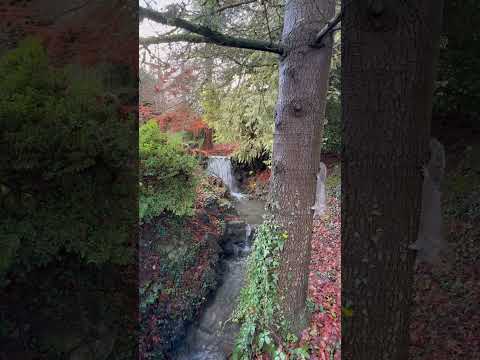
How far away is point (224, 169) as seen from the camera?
20.9 feet

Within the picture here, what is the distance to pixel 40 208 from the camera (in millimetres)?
1548

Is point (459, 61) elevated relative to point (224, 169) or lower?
elevated

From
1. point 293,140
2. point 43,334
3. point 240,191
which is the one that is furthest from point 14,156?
point 240,191

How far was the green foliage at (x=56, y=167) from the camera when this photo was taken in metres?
1.48

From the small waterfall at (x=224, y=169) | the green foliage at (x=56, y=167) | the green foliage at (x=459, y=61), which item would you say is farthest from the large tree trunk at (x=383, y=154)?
the small waterfall at (x=224, y=169)

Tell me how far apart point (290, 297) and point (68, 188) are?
151 cm

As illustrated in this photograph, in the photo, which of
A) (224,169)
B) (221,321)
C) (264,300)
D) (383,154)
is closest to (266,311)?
(264,300)

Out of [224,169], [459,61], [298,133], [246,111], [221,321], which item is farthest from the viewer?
[224,169]

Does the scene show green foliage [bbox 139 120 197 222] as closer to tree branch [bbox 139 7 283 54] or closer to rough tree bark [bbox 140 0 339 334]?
rough tree bark [bbox 140 0 339 334]

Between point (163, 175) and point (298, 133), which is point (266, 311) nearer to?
point (298, 133)

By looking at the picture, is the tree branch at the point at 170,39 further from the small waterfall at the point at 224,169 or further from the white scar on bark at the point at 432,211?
the small waterfall at the point at 224,169

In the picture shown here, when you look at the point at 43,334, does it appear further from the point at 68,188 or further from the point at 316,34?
the point at 316,34

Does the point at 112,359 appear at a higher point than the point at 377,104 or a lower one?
lower

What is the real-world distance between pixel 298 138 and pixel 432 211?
3.90 feet
